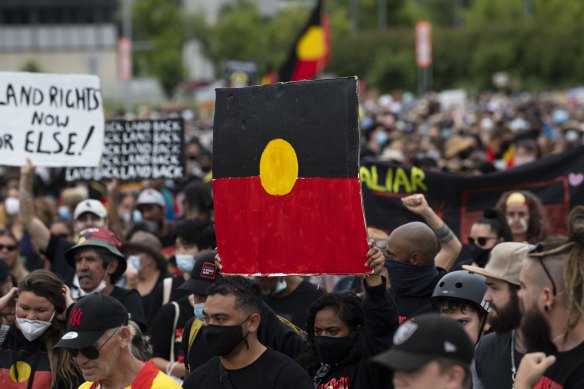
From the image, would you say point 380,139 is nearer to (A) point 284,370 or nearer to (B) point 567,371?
(A) point 284,370

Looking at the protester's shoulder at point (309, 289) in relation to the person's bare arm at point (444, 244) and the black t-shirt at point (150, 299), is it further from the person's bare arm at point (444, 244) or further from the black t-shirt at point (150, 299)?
the black t-shirt at point (150, 299)

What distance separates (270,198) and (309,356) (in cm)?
81

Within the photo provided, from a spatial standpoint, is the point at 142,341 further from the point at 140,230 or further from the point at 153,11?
the point at 153,11

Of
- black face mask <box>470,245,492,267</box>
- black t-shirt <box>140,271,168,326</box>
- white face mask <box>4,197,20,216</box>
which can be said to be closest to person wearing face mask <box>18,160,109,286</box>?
black t-shirt <box>140,271,168,326</box>

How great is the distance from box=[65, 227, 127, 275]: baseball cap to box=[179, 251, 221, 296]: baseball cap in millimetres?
981

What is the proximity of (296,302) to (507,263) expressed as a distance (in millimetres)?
2641

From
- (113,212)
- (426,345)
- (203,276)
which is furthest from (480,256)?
(426,345)

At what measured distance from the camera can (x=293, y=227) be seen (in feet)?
19.6

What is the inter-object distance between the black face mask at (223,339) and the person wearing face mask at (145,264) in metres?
3.65

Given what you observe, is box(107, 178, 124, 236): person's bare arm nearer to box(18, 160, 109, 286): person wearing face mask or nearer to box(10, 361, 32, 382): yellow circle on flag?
box(18, 160, 109, 286): person wearing face mask

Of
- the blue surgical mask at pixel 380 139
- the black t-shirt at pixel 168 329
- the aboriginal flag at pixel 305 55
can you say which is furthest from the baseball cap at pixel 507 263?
the blue surgical mask at pixel 380 139

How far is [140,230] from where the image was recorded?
1087 cm

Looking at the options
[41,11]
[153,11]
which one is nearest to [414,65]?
[153,11]

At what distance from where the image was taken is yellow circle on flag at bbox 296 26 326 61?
58.2 feet
